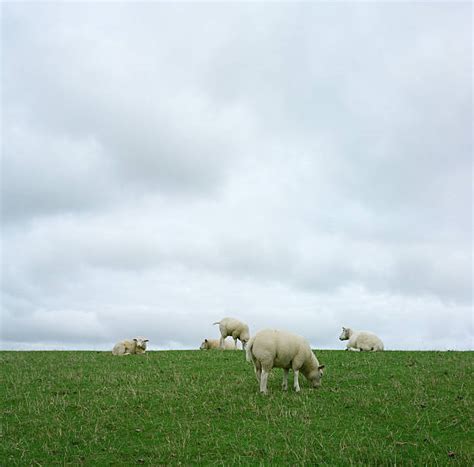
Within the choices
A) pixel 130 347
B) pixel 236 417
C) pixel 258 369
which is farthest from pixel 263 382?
pixel 130 347

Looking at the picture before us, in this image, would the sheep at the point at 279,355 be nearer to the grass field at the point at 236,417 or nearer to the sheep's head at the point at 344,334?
the grass field at the point at 236,417

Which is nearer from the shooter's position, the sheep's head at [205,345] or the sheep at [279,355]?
the sheep at [279,355]

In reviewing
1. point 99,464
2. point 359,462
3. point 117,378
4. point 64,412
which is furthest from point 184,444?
point 117,378

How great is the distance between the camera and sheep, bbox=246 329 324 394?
56.0 feet

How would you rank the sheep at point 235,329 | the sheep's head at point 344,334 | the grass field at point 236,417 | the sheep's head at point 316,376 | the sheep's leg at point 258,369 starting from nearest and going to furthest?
the grass field at point 236,417 → the sheep's leg at point 258,369 → the sheep's head at point 316,376 → the sheep at point 235,329 → the sheep's head at point 344,334

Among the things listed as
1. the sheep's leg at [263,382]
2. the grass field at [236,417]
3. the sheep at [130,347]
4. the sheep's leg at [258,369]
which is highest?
the sheep at [130,347]

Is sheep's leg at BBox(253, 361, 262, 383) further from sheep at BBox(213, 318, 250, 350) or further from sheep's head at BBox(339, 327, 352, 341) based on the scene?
sheep's head at BBox(339, 327, 352, 341)

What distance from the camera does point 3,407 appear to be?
17.2 metres

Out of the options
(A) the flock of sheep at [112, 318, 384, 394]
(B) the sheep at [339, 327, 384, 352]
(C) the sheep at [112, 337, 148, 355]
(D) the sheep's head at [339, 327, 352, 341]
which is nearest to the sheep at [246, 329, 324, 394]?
(A) the flock of sheep at [112, 318, 384, 394]

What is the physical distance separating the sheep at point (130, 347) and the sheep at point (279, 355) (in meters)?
16.2

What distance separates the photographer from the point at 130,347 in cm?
3250

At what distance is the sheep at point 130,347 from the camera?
105 feet

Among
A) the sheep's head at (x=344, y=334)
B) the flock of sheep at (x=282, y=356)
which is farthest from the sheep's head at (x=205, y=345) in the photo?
the flock of sheep at (x=282, y=356)

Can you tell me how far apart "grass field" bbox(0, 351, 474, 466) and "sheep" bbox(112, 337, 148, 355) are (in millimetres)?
9125
